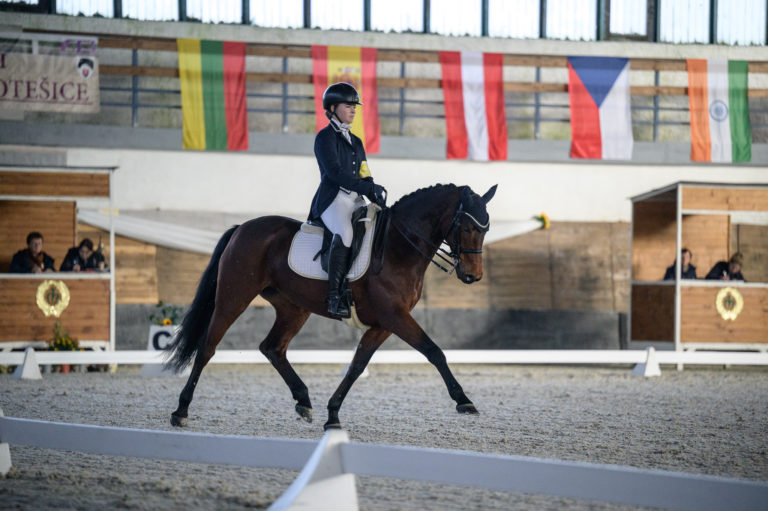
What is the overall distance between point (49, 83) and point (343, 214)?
9339 millimetres

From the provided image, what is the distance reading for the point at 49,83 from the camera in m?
13.7

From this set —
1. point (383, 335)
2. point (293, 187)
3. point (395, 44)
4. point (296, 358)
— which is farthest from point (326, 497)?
point (395, 44)

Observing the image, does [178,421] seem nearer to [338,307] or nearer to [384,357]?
[338,307]

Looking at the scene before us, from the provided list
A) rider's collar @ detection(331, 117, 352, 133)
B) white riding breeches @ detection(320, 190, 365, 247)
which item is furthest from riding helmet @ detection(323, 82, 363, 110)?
white riding breeches @ detection(320, 190, 365, 247)

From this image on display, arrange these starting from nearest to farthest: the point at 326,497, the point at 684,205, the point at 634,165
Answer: the point at 326,497, the point at 684,205, the point at 634,165

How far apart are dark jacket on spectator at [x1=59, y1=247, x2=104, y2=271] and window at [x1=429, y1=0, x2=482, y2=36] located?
27.3 ft

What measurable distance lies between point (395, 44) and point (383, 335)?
1156cm

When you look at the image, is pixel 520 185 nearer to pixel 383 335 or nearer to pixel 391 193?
pixel 391 193

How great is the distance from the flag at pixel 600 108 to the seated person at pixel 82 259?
25.1 feet

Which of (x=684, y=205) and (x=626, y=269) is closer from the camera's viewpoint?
(x=684, y=205)

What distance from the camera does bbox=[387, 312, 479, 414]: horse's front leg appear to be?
5.64 m

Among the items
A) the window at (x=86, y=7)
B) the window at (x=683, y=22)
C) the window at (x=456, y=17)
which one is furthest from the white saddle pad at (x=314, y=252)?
the window at (x=683, y=22)

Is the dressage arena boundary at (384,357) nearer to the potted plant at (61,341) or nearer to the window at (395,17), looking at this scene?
the potted plant at (61,341)

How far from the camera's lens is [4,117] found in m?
14.3
